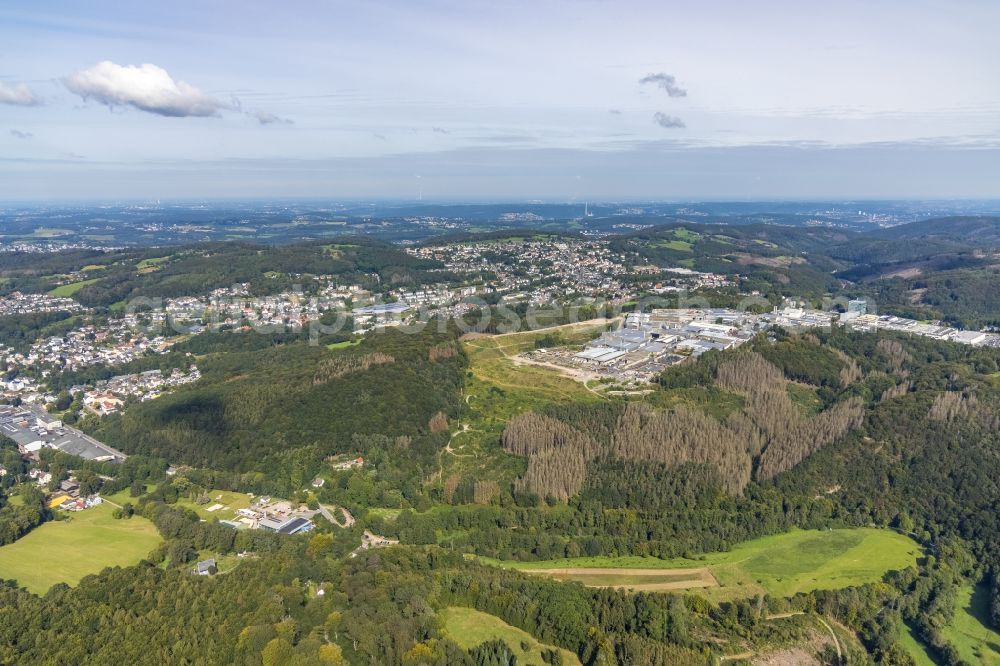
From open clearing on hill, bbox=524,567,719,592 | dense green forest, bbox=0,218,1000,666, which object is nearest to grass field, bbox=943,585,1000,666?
dense green forest, bbox=0,218,1000,666

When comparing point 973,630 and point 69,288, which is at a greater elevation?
point 69,288

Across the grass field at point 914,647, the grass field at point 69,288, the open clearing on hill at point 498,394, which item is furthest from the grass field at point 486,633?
the grass field at point 69,288

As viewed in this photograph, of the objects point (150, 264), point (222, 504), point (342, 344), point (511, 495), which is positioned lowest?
point (222, 504)

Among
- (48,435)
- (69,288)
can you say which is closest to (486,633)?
(48,435)

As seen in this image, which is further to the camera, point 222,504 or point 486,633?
point 222,504

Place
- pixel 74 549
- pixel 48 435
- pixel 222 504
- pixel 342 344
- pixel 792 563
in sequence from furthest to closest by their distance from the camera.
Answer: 1. pixel 342 344
2. pixel 48 435
3. pixel 222 504
4. pixel 74 549
5. pixel 792 563

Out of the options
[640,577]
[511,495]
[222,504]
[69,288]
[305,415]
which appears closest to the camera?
[640,577]

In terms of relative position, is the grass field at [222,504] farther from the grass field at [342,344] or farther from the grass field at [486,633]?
the grass field at [342,344]

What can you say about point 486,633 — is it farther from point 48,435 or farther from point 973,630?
point 48,435
